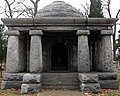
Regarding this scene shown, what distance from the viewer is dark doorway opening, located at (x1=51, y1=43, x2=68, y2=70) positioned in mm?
13953

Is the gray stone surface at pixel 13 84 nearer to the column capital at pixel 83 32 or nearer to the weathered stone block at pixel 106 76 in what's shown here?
the column capital at pixel 83 32

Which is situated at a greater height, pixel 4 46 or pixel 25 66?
pixel 4 46

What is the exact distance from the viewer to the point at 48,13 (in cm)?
1290

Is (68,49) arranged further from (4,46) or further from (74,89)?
(4,46)

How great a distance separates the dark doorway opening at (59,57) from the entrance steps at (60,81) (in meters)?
2.49

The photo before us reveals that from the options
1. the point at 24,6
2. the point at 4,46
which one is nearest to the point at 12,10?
the point at 24,6

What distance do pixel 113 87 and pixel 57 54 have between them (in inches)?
177

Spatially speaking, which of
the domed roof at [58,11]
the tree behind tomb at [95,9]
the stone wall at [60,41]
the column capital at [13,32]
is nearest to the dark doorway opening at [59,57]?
the stone wall at [60,41]

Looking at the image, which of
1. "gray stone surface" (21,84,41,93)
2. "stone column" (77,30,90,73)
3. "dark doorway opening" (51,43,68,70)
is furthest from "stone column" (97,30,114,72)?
"gray stone surface" (21,84,41,93)

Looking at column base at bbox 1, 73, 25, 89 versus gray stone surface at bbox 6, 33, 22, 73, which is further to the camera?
gray stone surface at bbox 6, 33, 22, 73

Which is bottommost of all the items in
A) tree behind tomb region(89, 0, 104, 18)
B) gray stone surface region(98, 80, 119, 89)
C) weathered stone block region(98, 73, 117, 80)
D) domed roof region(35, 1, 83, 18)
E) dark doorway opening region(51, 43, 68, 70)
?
gray stone surface region(98, 80, 119, 89)

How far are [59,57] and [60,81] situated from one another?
10.2 ft

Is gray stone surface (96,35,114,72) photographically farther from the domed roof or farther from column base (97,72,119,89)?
the domed roof

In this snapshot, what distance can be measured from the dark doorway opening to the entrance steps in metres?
2.49
